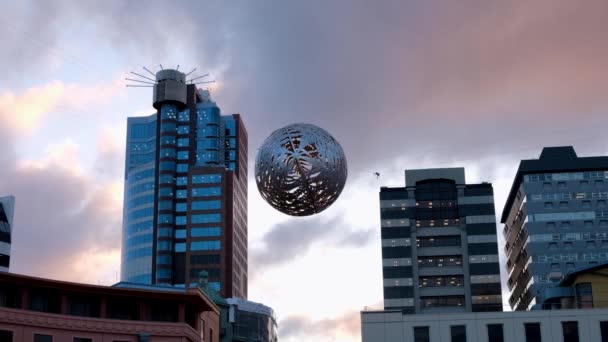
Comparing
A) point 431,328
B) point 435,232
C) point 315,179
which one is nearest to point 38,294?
point 431,328

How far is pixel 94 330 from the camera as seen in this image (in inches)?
2547

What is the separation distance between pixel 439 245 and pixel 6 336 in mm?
89160

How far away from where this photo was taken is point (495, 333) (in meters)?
72.8

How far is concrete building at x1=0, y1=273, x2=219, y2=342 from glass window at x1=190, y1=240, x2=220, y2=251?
9351cm

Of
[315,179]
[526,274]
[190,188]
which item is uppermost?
[190,188]

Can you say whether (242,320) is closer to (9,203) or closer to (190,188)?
(9,203)

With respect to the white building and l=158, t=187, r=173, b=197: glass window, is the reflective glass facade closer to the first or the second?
l=158, t=187, r=173, b=197: glass window

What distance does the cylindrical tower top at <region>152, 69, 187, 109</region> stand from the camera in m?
178

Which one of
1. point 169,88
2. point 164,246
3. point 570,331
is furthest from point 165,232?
point 570,331

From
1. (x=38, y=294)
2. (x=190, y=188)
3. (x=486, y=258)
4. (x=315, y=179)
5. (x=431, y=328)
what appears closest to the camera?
(x=315, y=179)

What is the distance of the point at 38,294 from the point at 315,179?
150 feet

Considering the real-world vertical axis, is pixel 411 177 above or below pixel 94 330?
above

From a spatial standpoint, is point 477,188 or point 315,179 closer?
point 315,179

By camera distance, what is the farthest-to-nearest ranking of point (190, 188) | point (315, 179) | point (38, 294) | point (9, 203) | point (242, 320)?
1. point (190, 188)
2. point (242, 320)
3. point (9, 203)
4. point (38, 294)
5. point (315, 179)
